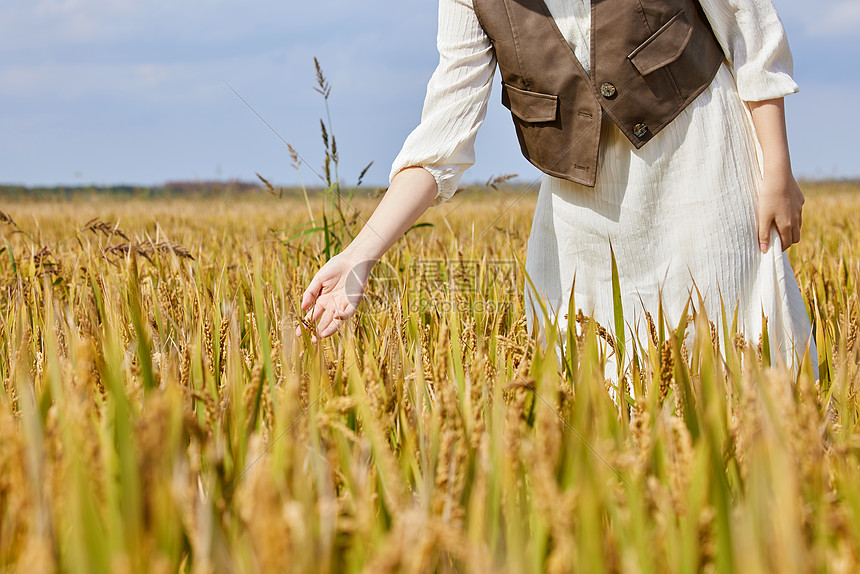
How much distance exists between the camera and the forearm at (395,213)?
122cm

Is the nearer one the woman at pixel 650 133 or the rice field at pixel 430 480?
the rice field at pixel 430 480

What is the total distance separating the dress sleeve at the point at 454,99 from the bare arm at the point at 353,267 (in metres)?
0.11

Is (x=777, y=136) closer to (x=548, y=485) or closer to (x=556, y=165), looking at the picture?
(x=556, y=165)

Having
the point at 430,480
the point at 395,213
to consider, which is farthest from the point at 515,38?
the point at 430,480

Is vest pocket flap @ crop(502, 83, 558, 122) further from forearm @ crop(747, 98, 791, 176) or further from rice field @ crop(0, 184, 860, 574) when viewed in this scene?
rice field @ crop(0, 184, 860, 574)

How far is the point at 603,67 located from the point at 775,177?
425 millimetres

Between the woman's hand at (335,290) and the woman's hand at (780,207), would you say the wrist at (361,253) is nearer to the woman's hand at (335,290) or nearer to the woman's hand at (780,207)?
the woman's hand at (335,290)

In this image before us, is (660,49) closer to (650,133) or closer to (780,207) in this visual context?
(650,133)

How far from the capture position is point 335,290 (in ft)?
3.93

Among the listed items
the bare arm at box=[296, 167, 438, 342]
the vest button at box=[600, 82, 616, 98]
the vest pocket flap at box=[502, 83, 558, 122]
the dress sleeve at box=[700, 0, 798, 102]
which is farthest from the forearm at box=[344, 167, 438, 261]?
the dress sleeve at box=[700, 0, 798, 102]

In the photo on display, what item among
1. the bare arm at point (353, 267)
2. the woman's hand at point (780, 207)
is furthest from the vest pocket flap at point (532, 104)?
the woman's hand at point (780, 207)

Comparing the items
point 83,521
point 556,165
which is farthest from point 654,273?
point 83,521

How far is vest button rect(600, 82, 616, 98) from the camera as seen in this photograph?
51.6 inches

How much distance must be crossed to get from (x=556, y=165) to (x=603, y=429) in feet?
2.95
